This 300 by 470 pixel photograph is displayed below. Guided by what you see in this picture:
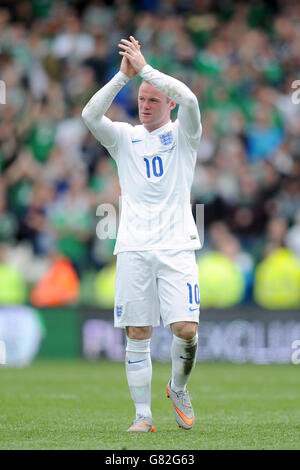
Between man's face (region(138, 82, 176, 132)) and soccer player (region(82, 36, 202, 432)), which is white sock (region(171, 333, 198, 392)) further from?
man's face (region(138, 82, 176, 132))

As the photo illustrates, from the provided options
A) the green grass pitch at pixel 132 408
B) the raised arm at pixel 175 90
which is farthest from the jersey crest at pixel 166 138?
the green grass pitch at pixel 132 408

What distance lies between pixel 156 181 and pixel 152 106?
1.71ft

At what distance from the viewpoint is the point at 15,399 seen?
30.8 ft

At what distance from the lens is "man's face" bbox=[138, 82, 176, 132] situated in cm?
701

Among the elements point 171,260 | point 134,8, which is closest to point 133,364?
point 171,260

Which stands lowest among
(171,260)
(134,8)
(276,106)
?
(171,260)

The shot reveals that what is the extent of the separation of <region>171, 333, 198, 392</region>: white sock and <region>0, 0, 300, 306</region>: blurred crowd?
7.53m

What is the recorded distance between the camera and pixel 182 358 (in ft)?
23.2

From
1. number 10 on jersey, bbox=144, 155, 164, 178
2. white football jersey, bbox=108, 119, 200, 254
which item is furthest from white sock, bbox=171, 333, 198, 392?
number 10 on jersey, bbox=144, 155, 164, 178

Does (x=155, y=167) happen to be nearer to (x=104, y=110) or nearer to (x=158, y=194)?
(x=158, y=194)

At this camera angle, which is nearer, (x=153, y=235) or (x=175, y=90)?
(x=175, y=90)

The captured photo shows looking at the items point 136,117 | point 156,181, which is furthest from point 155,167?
point 136,117
